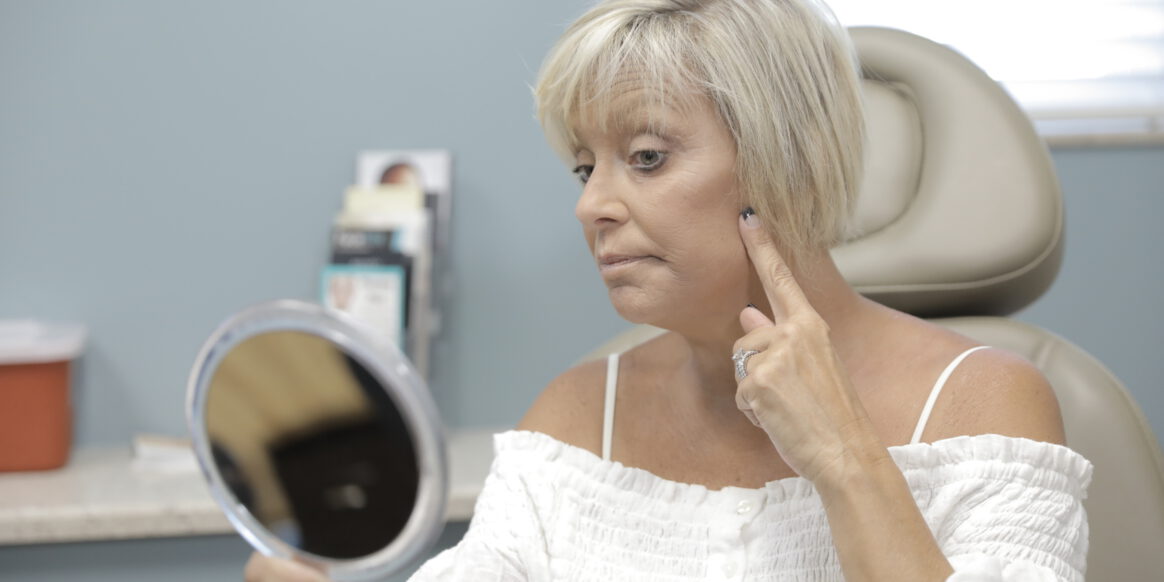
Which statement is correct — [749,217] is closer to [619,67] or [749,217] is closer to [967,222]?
[619,67]

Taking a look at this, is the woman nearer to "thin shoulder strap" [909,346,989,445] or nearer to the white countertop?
"thin shoulder strap" [909,346,989,445]

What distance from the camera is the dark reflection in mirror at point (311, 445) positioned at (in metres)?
0.67

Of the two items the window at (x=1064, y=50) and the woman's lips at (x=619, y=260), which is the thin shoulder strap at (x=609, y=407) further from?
the window at (x=1064, y=50)

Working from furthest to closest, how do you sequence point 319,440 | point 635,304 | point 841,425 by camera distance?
point 635,304 → point 841,425 → point 319,440

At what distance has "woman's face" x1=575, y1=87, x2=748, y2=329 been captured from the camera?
1008mm

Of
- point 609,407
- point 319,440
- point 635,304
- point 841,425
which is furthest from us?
point 609,407

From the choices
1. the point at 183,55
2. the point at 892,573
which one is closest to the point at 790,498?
the point at 892,573

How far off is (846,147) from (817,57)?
0.30 ft

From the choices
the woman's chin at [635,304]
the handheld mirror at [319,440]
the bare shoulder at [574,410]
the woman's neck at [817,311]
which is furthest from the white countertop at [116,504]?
the handheld mirror at [319,440]

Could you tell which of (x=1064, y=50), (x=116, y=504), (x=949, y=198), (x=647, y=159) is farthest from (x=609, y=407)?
(x=1064, y=50)

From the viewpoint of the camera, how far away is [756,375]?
3.09 feet

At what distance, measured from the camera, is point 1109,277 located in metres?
2.03

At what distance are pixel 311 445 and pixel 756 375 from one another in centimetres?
40

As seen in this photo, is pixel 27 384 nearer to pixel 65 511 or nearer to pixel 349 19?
pixel 65 511
